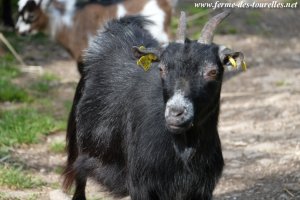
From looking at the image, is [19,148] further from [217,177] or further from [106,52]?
[217,177]

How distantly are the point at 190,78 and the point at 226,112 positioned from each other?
149 inches

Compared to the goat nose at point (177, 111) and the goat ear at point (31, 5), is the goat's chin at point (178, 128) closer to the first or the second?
the goat nose at point (177, 111)

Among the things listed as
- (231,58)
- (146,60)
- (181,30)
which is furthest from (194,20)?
(231,58)

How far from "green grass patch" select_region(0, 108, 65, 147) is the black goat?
1.52 meters

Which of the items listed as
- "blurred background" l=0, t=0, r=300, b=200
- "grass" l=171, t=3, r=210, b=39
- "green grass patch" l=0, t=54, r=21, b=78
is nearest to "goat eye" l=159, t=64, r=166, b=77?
"blurred background" l=0, t=0, r=300, b=200

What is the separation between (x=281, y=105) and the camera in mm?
7156

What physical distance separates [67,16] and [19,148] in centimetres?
327

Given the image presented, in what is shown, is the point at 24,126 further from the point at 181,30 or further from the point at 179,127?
the point at 179,127

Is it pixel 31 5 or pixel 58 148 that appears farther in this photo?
pixel 31 5

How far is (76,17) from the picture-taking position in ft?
29.0

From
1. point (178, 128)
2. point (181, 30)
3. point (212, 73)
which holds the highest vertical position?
point (181, 30)

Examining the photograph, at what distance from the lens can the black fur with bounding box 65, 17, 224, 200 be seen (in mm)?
3658

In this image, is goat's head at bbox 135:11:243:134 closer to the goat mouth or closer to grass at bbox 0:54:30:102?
the goat mouth

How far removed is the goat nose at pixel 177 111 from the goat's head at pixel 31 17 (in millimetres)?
5779
